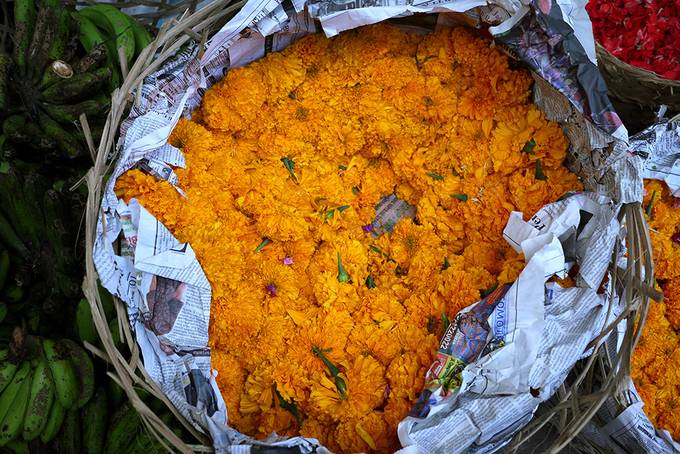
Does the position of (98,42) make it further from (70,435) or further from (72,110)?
(70,435)

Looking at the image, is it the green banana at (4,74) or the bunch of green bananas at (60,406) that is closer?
the bunch of green bananas at (60,406)

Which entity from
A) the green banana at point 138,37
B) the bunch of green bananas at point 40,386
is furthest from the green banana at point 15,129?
the bunch of green bananas at point 40,386

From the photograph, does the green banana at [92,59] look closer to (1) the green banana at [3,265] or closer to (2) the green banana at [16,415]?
(1) the green banana at [3,265]

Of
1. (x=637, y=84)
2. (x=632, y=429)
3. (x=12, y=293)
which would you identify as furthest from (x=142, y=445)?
(x=637, y=84)

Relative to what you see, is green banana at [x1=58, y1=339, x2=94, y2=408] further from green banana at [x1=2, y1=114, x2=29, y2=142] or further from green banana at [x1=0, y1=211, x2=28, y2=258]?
green banana at [x1=2, y1=114, x2=29, y2=142]

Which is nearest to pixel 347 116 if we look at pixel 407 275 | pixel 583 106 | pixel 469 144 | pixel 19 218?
pixel 469 144

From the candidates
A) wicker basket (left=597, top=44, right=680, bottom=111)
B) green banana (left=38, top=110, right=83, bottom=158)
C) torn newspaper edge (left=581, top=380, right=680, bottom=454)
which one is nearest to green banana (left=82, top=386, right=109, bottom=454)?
green banana (left=38, top=110, right=83, bottom=158)
